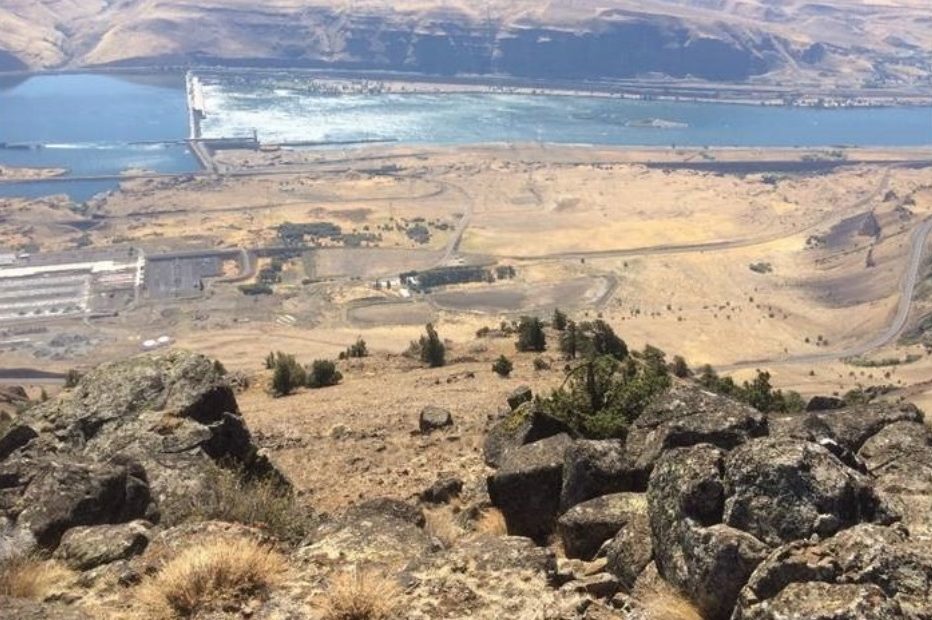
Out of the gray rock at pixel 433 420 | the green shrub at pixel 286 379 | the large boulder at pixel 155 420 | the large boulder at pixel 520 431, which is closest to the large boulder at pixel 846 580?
the large boulder at pixel 520 431

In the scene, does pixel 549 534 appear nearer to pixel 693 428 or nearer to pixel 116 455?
pixel 693 428

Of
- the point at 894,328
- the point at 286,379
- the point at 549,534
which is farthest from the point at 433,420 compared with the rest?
the point at 894,328

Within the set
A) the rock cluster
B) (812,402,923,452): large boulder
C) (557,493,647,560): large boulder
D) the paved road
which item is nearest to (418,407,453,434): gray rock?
the rock cluster

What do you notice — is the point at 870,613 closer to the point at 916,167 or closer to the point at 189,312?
the point at 189,312

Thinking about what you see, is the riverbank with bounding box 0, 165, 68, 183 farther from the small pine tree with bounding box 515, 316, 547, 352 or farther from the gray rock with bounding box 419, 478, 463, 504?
the gray rock with bounding box 419, 478, 463, 504

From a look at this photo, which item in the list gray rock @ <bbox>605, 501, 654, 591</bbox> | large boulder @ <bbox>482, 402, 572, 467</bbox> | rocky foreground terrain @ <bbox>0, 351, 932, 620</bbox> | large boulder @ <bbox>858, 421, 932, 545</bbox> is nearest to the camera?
rocky foreground terrain @ <bbox>0, 351, 932, 620</bbox>

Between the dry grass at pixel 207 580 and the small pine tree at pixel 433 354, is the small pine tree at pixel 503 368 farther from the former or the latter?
the dry grass at pixel 207 580
